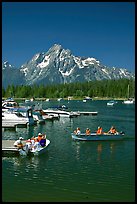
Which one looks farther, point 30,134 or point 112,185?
point 30,134

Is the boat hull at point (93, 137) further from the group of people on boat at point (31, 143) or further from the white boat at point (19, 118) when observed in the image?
the white boat at point (19, 118)

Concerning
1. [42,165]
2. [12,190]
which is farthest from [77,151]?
[12,190]

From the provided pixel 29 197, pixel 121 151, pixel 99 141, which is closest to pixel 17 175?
pixel 29 197

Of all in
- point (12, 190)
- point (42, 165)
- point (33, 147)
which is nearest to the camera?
point (12, 190)

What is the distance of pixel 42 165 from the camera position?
26.3 m

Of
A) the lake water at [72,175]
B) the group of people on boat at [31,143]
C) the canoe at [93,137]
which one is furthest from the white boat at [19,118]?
the group of people on boat at [31,143]

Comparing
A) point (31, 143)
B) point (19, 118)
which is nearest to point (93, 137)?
point (31, 143)

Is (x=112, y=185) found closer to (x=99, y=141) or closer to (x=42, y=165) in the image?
(x=42, y=165)

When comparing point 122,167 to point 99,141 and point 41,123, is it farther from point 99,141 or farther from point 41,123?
point 41,123

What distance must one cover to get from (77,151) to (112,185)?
12.3 m

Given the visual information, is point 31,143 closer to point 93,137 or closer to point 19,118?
point 93,137

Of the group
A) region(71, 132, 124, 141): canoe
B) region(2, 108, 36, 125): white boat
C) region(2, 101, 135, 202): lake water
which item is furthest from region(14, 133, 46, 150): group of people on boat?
region(2, 108, 36, 125): white boat

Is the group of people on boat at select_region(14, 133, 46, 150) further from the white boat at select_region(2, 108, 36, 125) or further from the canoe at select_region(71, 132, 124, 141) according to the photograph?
the white boat at select_region(2, 108, 36, 125)

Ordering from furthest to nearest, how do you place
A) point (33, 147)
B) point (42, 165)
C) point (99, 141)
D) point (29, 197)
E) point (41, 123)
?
1. point (41, 123)
2. point (99, 141)
3. point (33, 147)
4. point (42, 165)
5. point (29, 197)
